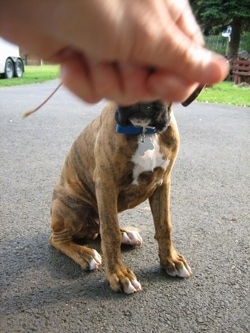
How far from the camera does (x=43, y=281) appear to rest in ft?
7.51

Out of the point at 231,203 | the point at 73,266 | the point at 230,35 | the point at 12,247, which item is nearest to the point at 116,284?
the point at 73,266

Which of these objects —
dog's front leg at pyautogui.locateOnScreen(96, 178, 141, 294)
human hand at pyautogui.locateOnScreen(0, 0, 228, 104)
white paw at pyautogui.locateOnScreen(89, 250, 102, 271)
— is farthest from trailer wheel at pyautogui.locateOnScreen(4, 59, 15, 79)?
human hand at pyautogui.locateOnScreen(0, 0, 228, 104)

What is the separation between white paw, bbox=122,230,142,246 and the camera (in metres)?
2.63

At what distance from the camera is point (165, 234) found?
233 centimetres

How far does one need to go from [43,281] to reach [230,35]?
2044cm

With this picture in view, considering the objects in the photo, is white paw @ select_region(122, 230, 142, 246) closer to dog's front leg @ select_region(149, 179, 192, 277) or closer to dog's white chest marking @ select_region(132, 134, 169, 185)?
dog's front leg @ select_region(149, 179, 192, 277)

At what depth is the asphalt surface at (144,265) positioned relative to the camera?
1968 millimetres

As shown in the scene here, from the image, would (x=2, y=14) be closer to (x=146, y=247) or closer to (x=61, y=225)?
(x=61, y=225)

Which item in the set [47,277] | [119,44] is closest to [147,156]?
[47,277]

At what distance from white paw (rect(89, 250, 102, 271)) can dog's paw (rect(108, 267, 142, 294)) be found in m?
0.19

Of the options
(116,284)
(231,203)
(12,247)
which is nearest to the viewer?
(116,284)

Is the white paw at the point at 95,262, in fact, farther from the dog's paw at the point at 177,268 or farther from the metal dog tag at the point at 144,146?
the metal dog tag at the point at 144,146

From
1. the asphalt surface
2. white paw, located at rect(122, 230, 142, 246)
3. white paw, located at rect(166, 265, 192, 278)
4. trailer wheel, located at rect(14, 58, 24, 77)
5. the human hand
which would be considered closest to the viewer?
the human hand

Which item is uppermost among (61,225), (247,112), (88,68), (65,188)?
(88,68)
